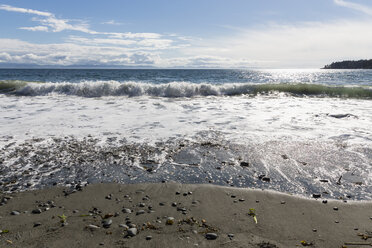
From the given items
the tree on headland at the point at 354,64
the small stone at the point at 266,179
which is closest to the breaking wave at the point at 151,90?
the small stone at the point at 266,179

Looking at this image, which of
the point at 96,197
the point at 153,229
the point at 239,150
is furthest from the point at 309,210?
the point at 96,197

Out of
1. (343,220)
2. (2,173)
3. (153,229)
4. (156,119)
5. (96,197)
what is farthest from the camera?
(156,119)

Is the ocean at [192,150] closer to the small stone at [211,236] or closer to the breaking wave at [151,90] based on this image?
the small stone at [211,236]

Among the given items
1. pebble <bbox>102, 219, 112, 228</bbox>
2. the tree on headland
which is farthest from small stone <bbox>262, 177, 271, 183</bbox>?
the tree on headland

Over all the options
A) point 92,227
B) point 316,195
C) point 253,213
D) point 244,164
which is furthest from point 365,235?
point 92,227

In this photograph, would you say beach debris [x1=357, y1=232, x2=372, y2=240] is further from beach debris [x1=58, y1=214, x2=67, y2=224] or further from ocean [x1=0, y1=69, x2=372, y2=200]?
beach debris [x1=58, y1=214, x2=67, y2=224]

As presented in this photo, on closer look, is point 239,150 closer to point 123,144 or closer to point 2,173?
point 123,144

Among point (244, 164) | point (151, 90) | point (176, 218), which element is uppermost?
point (151, 90)

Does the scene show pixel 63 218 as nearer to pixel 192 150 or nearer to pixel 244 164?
pixel 192 150

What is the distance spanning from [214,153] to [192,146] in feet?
2.04

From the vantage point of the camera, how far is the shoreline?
2.66m

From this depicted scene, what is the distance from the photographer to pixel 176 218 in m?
3.07

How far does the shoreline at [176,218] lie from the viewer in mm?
2658

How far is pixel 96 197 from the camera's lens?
3.58 metres
